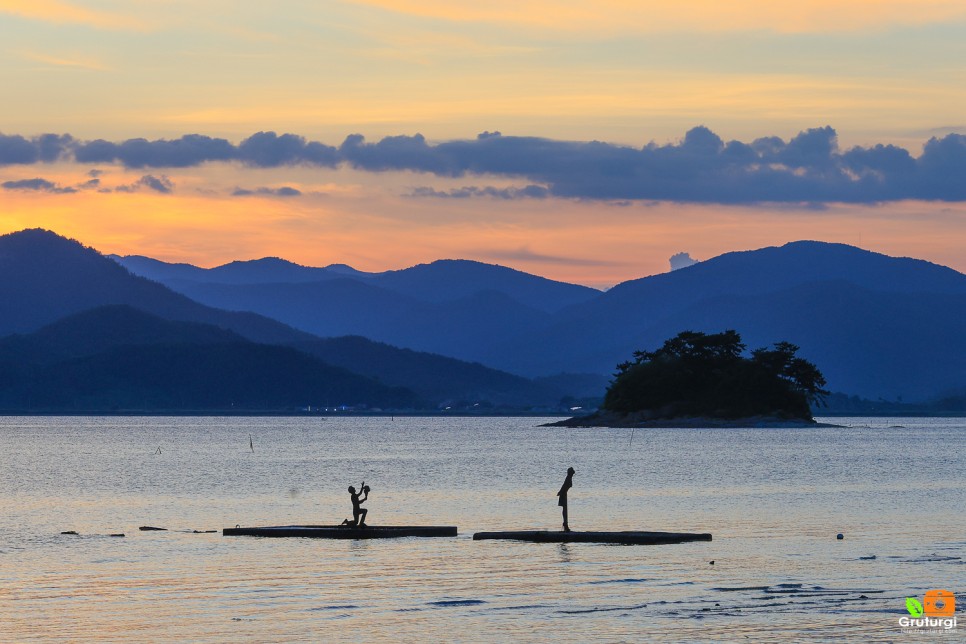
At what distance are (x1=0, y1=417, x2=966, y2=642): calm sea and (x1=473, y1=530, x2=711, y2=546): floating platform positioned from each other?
67 centimetres

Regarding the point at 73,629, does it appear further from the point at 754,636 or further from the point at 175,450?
the point at 175,450

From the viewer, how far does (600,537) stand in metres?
57.5

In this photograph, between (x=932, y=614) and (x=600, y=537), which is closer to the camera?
(x=932, y=614)

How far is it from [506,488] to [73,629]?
59884 mm

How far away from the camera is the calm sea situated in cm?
3984

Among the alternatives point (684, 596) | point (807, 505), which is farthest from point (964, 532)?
point (684, 596)

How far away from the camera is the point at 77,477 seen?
11838 cm

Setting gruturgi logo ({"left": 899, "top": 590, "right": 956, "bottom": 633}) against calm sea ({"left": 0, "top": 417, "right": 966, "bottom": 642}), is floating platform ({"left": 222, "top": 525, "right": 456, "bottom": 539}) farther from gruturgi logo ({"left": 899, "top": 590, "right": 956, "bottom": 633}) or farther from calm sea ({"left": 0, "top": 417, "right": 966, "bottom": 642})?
gruturgi logo ({"left": 899, "top": 590, "right": 956, "bottom": 633})

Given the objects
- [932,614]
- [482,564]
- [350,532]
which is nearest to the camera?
[932,614]

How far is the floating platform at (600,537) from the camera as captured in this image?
186 feet

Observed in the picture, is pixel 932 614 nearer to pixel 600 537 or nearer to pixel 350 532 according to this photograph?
pixel 600 537

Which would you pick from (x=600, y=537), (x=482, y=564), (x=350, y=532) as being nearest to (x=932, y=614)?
(x=482, y=564)

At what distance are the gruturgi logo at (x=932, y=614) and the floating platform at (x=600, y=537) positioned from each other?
581 inches

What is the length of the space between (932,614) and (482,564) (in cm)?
1662
